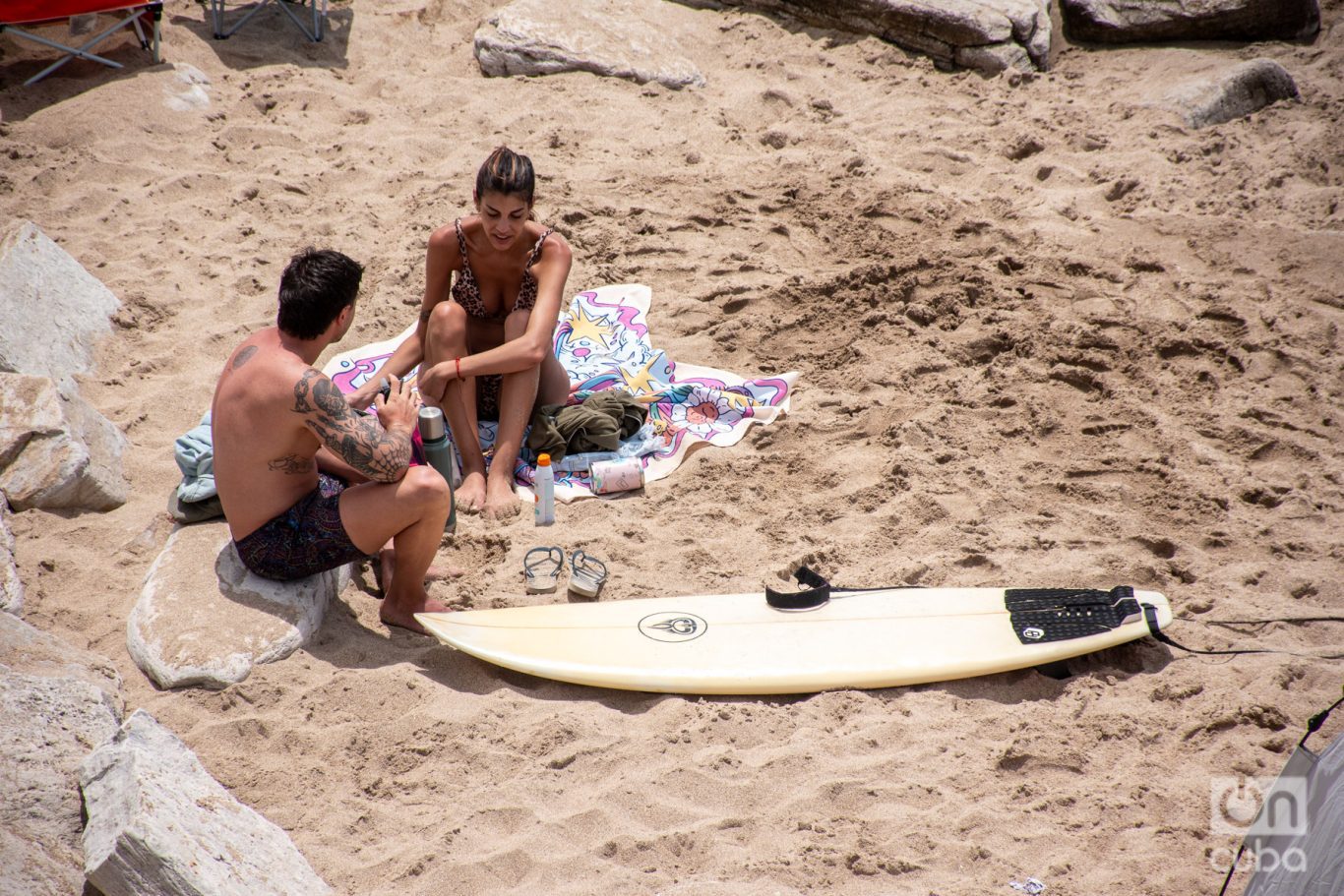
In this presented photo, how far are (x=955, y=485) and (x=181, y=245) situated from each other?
392 centimetres

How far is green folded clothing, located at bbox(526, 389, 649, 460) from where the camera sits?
4242mm

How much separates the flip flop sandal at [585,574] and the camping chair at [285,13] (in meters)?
5.00

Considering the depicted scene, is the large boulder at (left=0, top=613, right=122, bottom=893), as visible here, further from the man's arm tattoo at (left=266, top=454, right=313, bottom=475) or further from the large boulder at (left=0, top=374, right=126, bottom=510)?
the large boulder at (left=0, top=374, right=126, bottom=510)

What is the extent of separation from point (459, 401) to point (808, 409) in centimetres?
146

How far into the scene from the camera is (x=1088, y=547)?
3.69 meters

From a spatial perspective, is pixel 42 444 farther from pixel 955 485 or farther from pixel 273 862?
pixel 955 485

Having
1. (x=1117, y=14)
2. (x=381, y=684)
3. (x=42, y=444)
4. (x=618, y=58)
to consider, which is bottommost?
(x=381, y=684)

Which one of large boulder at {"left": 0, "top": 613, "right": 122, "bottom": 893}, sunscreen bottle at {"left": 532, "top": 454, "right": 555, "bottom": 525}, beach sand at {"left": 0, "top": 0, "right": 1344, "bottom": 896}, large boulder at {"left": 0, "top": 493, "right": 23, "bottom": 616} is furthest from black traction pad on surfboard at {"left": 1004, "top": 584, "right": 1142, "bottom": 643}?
large boulder at {"left": 0, "top": 493, "right": 23, "bottom": 616}

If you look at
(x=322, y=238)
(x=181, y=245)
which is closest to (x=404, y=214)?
(x=322, y=238)

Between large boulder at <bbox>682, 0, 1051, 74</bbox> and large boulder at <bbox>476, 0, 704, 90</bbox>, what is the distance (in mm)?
1335

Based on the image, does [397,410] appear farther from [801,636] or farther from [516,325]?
[801,636]

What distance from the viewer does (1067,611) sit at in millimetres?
3316

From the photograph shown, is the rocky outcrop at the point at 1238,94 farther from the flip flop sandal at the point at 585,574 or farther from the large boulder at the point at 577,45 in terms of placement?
the flip flop sandal at the point at 585,574

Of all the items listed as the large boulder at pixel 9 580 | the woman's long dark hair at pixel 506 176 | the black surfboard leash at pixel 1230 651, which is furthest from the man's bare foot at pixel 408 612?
the black surfboard leash at pixel 1230 651
